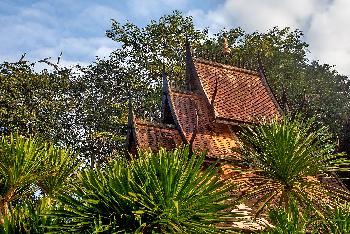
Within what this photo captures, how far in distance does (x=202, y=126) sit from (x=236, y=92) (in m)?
2.05

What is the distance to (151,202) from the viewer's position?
4.42 meters

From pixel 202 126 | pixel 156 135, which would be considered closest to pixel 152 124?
pixel 156 135

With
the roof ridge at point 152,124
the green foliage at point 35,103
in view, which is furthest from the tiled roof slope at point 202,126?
the green foliage at point 35,103

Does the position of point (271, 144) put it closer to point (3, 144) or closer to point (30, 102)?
point (3, 144)

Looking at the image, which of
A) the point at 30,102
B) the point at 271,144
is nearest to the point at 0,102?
the point at 30,102

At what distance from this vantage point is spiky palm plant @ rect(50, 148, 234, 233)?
4.46 m

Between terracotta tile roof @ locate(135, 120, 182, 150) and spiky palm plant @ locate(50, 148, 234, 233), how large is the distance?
14.7 ft

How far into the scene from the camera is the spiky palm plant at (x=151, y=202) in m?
4.46

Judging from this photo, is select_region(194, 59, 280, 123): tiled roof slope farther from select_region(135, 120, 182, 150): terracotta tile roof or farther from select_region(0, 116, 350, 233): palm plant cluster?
select_region(0, 116, 350, 233): palm plant cluster

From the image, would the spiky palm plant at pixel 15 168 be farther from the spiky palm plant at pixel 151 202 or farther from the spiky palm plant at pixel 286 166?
the spiky palm plant at pixel 286 166

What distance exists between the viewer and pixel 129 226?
182 inches

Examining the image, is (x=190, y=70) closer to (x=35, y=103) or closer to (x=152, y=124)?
(x=152, y=124)

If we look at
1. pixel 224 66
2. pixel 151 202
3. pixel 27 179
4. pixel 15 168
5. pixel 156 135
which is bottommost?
pixel 151 202

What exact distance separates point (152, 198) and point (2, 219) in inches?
87.6
